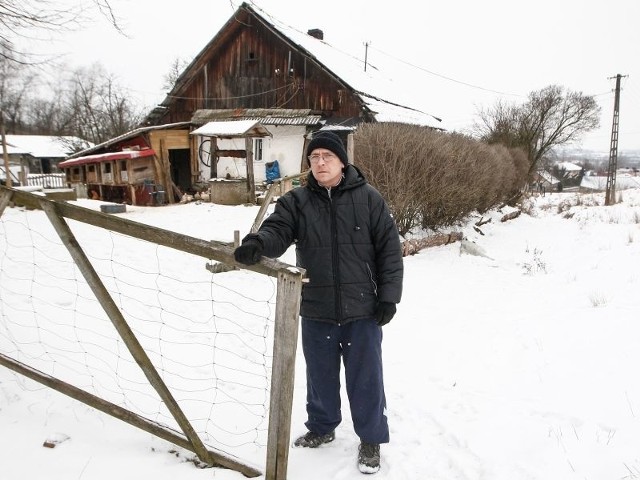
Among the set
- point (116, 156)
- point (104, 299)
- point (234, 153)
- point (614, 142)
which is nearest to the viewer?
point (104, 299)

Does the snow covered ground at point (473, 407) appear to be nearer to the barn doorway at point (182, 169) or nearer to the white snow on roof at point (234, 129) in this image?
the white snow on roof at point (234, 129)

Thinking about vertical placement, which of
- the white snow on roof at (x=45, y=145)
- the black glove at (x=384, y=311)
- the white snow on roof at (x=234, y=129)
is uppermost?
the white snow on roof at (x=45, y=145)

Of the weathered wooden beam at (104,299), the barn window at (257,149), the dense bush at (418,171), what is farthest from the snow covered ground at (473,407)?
the barn window at (257,149)

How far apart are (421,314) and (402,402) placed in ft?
7.35

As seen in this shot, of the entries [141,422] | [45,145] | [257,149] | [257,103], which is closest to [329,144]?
[141,422]

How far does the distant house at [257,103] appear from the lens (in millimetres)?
14883

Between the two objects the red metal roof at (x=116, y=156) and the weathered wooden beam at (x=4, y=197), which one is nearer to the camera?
the weathered wooden beam at (x=4, y=197)

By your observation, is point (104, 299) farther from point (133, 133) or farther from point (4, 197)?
point (133, 133)

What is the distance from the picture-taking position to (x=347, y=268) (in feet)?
7.38

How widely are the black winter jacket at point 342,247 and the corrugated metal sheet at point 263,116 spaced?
524 inches

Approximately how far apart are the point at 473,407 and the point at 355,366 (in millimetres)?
1309

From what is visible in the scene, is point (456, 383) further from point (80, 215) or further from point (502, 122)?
point (502, 122)

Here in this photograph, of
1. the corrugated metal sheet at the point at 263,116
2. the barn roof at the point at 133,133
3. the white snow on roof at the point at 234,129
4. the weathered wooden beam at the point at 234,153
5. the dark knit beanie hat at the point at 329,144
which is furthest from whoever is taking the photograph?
the barn roof at the point at 133,133

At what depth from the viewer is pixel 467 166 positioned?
9.83 meters
